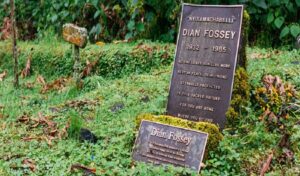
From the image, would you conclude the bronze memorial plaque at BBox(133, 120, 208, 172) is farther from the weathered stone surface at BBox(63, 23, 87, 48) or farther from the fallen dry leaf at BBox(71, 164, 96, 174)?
the weathered stone surface at BBox(63, 23, 87, 48)

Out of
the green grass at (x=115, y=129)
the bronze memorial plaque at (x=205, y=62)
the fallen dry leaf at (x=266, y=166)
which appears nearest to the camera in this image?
the fallen dry leaf at (x=266, y=166)

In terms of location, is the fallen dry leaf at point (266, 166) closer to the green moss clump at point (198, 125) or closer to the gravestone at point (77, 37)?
the green moss clump at point (198, 125)

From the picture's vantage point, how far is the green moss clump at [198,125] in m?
4.57

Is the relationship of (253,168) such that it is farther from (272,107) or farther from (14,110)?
(14,110)

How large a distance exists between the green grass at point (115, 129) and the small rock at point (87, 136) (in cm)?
7

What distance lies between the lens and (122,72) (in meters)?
8.52

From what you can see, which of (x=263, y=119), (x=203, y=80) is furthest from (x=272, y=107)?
(x=203, y=80)

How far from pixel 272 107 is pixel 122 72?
3.80 m

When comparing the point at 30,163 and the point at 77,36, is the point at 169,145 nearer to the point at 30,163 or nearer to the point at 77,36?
the point at 30,163

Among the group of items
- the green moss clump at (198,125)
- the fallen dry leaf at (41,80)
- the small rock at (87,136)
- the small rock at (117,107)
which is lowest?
the small rock at (87,136)

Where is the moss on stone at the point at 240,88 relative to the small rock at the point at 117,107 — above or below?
above

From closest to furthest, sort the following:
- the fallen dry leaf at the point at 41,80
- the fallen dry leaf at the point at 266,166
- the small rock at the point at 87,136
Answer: the fallen dry leaf at the point at 266,166 → the small rock at the point at 87,136 → the fallen dry leaf at the point at 41,80

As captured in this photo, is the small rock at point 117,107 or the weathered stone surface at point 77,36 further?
the weathered stone surface at point 77,36

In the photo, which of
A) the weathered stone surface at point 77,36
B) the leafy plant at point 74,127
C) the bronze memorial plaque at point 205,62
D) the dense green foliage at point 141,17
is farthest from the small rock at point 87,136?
the dense green foliage at point 141,17
